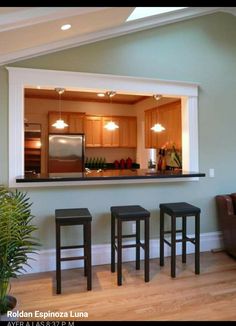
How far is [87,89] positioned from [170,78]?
3.68ft

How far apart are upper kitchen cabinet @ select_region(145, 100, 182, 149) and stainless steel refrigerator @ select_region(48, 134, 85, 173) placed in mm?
1583

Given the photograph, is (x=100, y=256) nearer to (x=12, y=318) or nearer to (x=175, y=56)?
(x=12, y=318)

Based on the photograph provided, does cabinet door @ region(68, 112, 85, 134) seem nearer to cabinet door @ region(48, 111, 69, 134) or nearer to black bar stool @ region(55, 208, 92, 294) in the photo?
cabinet door @ region(48, 111, 69, 134)

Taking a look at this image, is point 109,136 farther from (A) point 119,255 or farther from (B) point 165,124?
(A) point 119,255

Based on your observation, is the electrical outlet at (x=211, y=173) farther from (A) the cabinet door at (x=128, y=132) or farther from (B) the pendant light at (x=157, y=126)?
(A) the cabinet door at (x=128, y=132)

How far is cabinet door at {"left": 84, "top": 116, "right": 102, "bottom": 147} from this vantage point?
22.0ft

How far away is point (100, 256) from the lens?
3371mm

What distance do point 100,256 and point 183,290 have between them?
3.58 ft

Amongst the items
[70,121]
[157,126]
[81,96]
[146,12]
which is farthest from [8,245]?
[81,96]

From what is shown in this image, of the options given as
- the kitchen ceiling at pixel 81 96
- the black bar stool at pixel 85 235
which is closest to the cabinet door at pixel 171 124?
the kitchen ceiling at pixel 81 96

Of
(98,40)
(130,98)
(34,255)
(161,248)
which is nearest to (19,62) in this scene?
(98,40)

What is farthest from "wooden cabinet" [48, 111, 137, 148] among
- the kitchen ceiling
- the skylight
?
the skylight

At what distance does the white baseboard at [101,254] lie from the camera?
3166 mm

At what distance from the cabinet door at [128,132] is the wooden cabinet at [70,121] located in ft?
3.47
